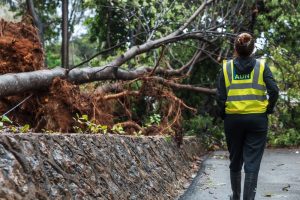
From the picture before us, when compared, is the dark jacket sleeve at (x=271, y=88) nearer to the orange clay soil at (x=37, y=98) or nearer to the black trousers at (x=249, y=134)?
the black trousers at (x=249, y=134)

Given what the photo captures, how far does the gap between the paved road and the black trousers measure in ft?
4.56

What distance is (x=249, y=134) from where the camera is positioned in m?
5.70

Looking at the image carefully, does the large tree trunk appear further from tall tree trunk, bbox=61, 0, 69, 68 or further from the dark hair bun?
the dark hair bun

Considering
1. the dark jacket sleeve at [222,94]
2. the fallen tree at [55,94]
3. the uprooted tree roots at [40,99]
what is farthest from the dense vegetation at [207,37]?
the dark jacket sleeve at [222,94]

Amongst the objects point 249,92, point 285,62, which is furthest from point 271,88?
point 285,62

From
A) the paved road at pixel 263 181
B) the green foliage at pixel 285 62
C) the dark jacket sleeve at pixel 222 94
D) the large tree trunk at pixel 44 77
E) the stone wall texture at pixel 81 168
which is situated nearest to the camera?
the stone wall texture at pixel 81 168

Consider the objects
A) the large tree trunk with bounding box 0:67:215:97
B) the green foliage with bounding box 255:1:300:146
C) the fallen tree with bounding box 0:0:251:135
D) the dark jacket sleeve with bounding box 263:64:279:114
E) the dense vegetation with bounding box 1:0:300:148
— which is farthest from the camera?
the green foliage with bounding box 255:1:300:146

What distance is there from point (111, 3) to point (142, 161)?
9.13 meters

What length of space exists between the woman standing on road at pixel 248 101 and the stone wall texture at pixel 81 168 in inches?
46.4

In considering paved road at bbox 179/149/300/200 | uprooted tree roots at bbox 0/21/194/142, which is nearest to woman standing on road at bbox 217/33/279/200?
paved road at bbox 179/149/300/200

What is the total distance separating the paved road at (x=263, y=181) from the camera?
713cm

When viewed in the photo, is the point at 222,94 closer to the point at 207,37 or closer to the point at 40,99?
the point at 40,99

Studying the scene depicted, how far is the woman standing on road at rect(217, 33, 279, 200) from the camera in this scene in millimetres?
5578

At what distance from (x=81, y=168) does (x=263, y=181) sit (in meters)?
5.32
